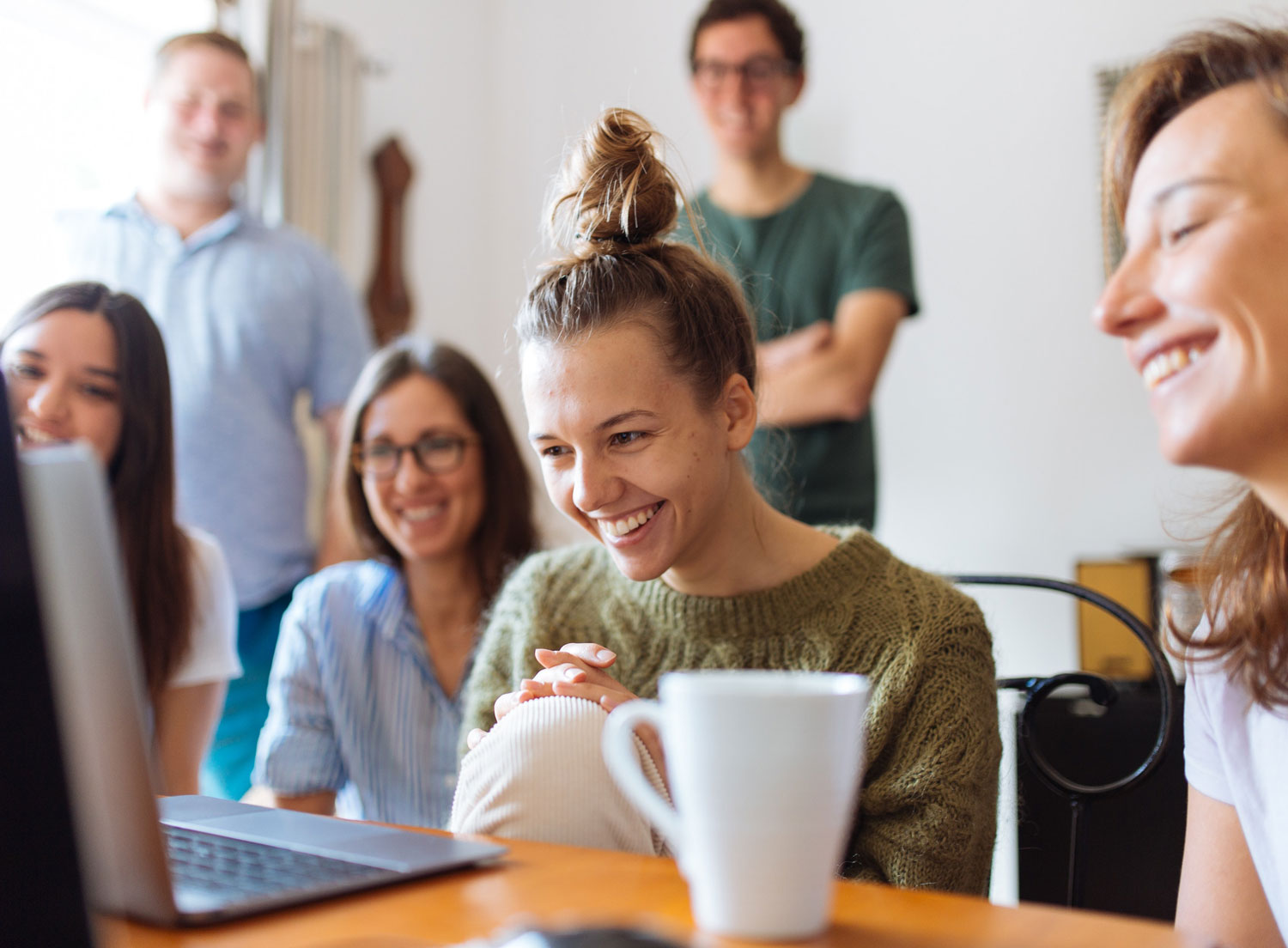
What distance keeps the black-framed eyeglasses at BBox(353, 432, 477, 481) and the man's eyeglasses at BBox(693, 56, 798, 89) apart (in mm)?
892

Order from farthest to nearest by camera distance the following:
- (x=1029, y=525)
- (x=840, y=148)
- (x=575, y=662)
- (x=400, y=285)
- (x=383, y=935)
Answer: (x=400, y=285) < (x=840, y=148) < (x=1029, y=525) < (x=575, y=662) < (x=383, y=935)

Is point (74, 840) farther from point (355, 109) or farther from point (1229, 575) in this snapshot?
point (355, 109)

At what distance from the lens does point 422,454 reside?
1.87m

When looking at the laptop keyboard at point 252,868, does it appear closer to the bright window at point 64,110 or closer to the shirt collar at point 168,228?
the shirt collar at point 168,228

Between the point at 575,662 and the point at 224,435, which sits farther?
the point at 224,435

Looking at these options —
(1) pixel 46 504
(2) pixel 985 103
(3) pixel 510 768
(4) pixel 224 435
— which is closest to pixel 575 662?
(3) pixel 510 768

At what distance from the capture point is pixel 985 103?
317 cm

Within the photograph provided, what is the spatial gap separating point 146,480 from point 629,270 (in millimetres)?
906

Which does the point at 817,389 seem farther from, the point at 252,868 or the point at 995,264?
the point at 252,868

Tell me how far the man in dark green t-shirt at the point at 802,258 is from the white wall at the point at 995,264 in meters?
0.87

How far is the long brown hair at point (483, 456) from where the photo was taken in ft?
6.24

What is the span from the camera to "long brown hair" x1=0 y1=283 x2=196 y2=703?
5.77ft

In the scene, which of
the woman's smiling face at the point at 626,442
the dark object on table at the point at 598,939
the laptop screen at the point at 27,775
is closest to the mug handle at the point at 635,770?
the dark object on table at the point at 598,939

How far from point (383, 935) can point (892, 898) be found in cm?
26
